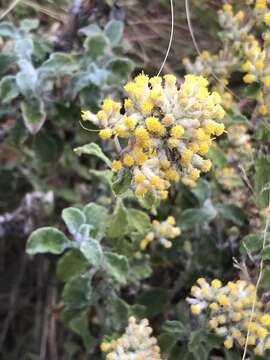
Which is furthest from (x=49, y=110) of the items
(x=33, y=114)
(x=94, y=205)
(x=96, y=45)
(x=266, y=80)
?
(x=266, y=80)

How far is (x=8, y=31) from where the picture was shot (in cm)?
178

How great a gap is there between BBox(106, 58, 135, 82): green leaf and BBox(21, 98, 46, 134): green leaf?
0.20 m

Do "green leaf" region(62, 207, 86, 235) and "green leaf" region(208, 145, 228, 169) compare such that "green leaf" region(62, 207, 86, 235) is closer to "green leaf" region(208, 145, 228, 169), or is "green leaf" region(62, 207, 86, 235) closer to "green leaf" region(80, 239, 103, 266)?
"green leaf" region(80, 239, 103, 266)

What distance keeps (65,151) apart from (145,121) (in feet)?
3.07

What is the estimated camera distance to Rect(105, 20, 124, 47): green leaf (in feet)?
5.87

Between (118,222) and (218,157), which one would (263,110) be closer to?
(218,157)

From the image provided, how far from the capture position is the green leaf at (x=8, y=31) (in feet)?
5.80

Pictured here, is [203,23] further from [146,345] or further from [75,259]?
[146,345]

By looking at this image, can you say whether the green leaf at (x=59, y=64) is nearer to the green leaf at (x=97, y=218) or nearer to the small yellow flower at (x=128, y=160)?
the green leaf at (x=97, y=218)

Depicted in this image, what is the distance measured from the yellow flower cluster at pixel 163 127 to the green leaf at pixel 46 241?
14.9 inches

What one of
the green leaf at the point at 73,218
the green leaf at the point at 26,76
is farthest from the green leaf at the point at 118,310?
the green leaf at the point at 26,76

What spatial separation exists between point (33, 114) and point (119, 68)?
255mm

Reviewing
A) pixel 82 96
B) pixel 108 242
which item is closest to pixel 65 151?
pixel 82 96

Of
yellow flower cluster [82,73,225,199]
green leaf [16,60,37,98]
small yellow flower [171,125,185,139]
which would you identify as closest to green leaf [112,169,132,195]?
yellow flower cluster [82,73,225,199]
